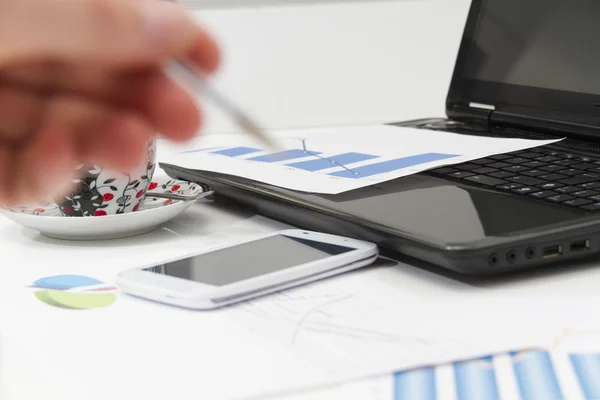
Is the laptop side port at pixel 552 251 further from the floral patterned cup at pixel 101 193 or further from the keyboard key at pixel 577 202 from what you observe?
the floral patterned cup at pixel 101 193

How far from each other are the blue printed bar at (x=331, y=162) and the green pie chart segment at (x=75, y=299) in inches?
9.1

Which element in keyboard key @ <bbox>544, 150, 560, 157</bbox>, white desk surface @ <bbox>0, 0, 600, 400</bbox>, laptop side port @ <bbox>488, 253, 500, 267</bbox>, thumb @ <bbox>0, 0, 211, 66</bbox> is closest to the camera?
thumb @ <bbox>0, 0, 211, 66</bbox>

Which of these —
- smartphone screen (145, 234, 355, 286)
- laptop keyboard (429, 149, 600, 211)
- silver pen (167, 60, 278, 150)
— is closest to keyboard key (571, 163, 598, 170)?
laptop keyboard (429, 149, 600, 211)

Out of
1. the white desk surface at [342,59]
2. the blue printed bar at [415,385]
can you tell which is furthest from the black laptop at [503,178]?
the white desk surface at [342,59]

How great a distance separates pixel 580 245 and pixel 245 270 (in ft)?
0.67

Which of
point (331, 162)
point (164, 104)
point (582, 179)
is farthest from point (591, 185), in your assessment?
point (164, 104)

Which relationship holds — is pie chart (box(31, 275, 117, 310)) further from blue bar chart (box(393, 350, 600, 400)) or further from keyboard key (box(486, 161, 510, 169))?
keyboard key (box(486, 161, 510, 169))

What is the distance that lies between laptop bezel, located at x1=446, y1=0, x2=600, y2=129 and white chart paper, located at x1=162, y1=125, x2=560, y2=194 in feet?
0.24

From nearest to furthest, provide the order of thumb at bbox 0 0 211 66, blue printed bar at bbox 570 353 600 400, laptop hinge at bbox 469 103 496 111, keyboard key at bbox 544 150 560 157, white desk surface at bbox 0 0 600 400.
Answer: thumb at bbox 0 0 211 66, blue printed bar at bbox 570 353 600 400, keyboard key at bbox 544 150 560 157, laptop hinge at bbox 469 103 496 111, white desk surface at bbox 0 0 600 400

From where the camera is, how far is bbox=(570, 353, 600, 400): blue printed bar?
36cm

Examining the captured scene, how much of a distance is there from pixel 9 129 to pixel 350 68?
3.98 ft

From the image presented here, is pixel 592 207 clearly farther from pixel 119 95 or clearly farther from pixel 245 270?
pixel 119 95

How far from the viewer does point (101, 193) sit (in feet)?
2.12

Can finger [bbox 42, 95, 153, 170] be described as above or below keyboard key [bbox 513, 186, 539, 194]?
above
